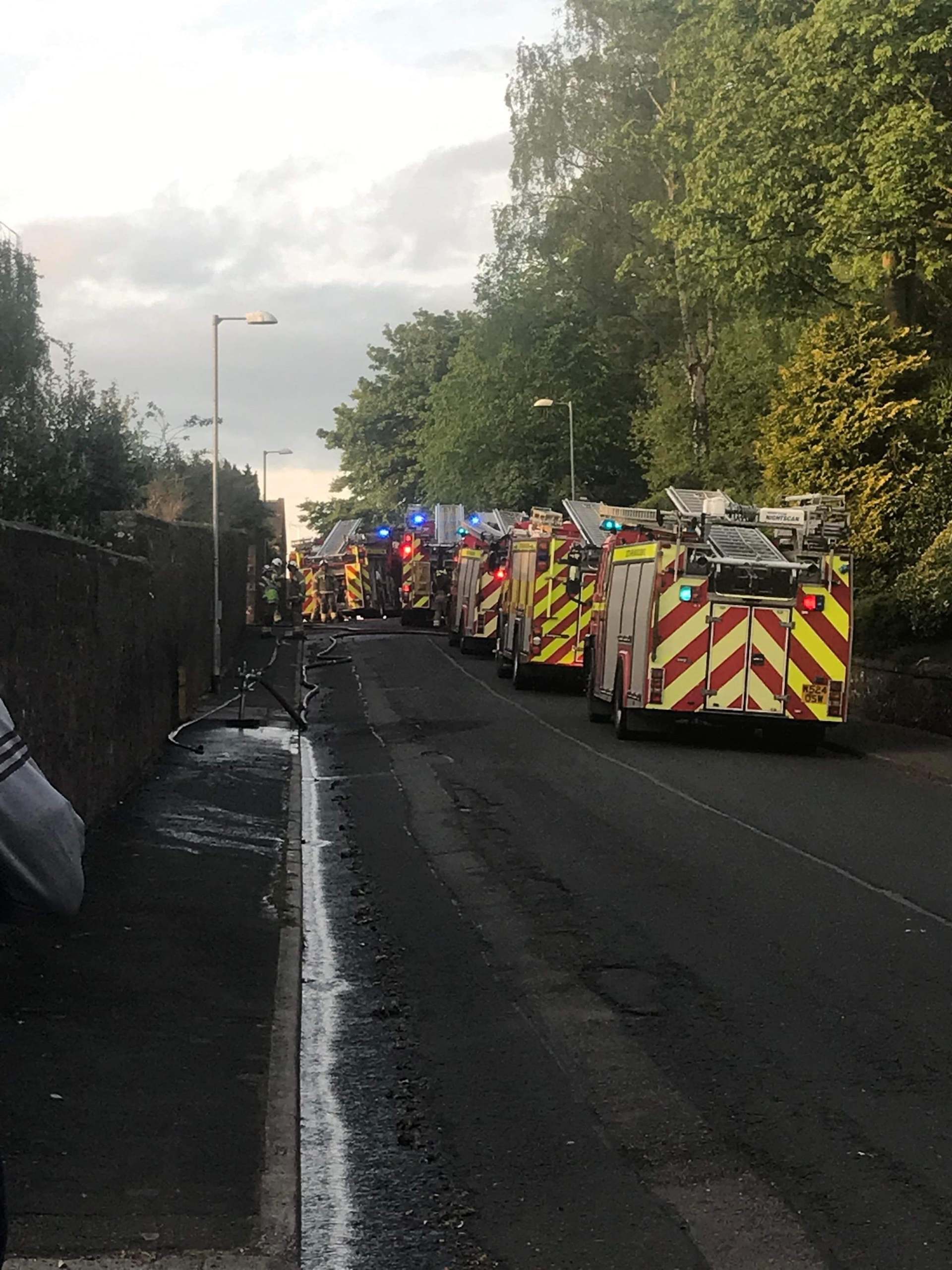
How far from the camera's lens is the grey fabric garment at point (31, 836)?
10.0ft

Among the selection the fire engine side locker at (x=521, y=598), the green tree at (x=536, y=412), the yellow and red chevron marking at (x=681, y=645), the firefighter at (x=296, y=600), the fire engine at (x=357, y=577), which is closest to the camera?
the yellow and red chevron marking at (x=681, y=645)

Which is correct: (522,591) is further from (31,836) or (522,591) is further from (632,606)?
(31,836)

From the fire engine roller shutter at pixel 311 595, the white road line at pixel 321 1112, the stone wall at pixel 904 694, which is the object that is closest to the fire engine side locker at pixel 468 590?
the stone wall at pixel 904 694

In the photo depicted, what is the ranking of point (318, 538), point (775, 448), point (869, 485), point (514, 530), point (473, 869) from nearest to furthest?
point (473, 869) < point (869, 485) < point (775, 448) < point (514, 530) < point (318, 538)

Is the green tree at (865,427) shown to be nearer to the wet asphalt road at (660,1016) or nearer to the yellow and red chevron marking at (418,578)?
the wet asphalt road at (660,1016)

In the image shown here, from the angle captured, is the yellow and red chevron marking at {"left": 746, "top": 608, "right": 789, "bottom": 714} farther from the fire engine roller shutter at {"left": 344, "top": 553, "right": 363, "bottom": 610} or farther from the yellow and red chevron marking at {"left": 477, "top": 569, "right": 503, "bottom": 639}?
the fire engine roller shutter at {"left": 344, "top": 553, "right": 363, "bottom": 610}

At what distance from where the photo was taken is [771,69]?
28.7m

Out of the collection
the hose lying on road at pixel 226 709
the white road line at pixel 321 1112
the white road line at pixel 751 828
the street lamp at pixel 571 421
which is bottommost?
the white road line at pixel 321 1112

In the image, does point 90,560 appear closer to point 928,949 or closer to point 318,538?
point 928,949

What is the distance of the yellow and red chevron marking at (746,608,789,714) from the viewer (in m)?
19.9

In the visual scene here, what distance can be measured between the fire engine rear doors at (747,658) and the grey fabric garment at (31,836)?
56.4 feet

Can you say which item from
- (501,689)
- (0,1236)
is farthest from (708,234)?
(0,1236)

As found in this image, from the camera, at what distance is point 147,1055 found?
6.46m

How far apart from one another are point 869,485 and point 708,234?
19.5ft
